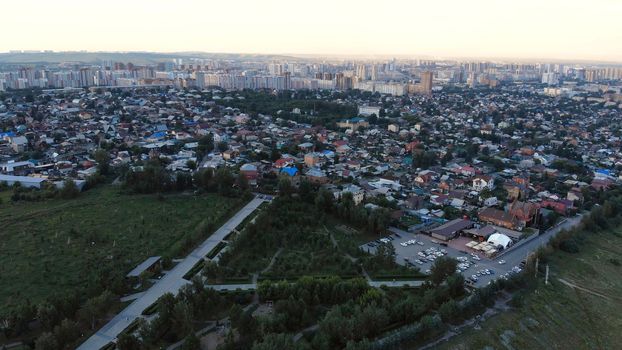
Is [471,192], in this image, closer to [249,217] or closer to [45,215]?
[249,217]

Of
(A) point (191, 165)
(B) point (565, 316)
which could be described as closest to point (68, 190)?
(A) point (191, 165)

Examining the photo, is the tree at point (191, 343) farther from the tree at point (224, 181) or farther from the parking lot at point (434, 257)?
the tree at point (224, 181)

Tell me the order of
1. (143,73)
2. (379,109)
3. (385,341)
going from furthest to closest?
(143,73) < (379,109) < (385,341)

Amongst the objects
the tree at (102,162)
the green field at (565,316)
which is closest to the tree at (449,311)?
the green field at (565,316)

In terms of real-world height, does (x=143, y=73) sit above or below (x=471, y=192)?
above

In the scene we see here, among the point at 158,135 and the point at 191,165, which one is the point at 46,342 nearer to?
the point at 191,165

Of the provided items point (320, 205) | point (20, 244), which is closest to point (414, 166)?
point (320, 205)

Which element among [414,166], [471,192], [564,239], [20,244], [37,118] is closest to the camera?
[20,244]

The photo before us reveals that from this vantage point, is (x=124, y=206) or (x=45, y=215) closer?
(x=45, y=215)
